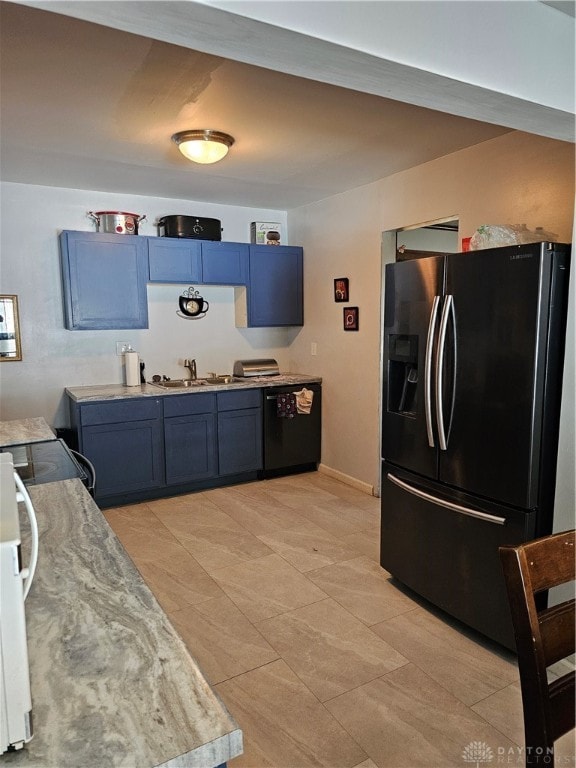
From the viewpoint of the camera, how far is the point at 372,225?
3979 millimetres

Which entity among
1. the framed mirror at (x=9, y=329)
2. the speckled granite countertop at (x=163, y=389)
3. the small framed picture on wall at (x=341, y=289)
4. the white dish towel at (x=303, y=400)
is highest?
the small framed picture on wall at (x=341, y=289)

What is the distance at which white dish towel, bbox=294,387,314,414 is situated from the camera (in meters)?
4.59

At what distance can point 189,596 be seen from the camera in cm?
269

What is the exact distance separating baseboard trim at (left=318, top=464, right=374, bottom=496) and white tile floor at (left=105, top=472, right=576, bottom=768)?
0.53 m

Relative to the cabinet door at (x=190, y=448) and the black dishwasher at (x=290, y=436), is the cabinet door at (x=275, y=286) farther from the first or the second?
the cabinet door at (x=190, y=448)

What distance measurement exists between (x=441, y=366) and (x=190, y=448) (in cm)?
247

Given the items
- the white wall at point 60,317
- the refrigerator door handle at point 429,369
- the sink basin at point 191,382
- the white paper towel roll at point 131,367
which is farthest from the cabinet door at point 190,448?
the refrigerator door handle at point 429,369

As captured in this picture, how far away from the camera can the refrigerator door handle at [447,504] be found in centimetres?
217

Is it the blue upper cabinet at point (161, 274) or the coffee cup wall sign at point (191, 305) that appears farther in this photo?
the coffee cup wall sign at point (191, 305)

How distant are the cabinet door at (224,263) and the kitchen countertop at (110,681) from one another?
3.42 m

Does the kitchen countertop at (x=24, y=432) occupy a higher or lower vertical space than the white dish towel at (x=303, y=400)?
higher

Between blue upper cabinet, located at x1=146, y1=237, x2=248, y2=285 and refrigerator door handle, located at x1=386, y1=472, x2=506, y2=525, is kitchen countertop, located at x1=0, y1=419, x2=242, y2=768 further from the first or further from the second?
blue upper cabinet, located at x1=146, y1=237, x2=248, y2=285

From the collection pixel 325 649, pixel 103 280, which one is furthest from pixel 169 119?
pixel 325 649

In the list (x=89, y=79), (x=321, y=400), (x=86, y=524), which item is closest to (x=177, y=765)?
(x=86, y=524)
